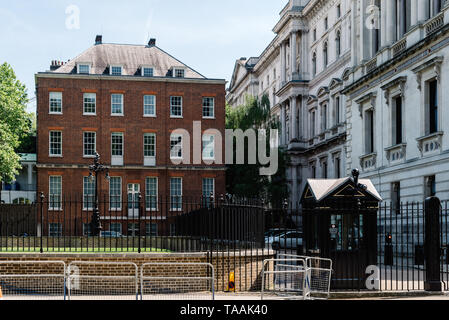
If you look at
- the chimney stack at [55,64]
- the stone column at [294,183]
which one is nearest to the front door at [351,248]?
the chimney stack at [55,64]

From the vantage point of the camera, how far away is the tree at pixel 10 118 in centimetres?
4803

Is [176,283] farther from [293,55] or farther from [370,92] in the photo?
[293,55]

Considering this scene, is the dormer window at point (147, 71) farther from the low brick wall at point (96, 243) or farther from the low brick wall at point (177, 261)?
the low brick wall at point (177, 261)

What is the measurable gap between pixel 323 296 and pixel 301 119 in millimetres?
49498

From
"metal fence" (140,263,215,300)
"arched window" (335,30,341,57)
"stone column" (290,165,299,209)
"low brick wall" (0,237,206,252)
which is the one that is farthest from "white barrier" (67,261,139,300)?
"stone column" (290,165,299,209)

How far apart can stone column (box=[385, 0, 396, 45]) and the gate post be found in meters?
22.2

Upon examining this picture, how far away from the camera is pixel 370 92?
130 ft

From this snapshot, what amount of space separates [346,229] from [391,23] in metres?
23.9

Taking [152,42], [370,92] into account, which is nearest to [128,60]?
[152,42]

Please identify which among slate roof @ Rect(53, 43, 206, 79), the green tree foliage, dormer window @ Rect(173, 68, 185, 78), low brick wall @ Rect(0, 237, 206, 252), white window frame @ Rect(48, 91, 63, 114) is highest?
slate roof @ Rect(53, 43, 206, 79)

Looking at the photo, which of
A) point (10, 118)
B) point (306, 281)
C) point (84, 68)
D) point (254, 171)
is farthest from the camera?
point (254, 171)

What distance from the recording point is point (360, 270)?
16.9 meters

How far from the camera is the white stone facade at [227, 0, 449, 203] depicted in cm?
3225

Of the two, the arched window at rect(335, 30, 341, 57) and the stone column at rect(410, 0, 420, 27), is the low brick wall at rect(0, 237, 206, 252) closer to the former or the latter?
the stone column at rect(410, 0, 420, 27)
